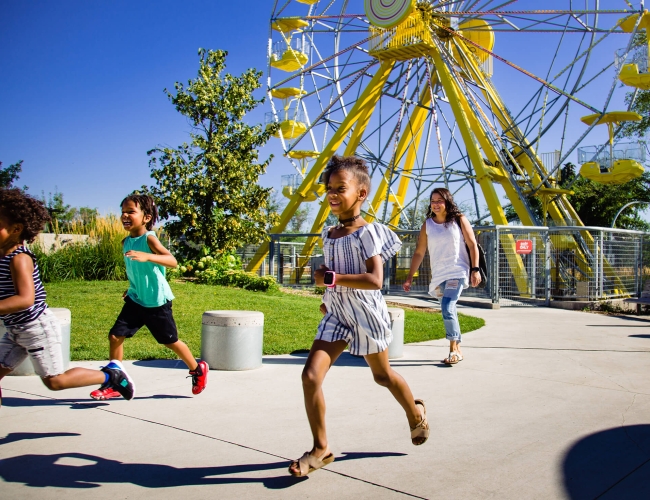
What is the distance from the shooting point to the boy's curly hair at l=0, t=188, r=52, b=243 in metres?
3.51

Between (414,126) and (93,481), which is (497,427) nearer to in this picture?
(93,481)

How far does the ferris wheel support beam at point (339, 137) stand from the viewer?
2117cm

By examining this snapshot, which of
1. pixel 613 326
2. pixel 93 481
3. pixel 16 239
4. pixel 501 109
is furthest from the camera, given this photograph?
pixel 501 109

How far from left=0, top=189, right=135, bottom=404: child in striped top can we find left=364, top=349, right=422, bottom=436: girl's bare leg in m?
1.89

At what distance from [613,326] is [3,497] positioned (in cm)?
972

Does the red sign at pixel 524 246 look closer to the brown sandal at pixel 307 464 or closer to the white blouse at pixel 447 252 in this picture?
the white blouse at pixel 447 252

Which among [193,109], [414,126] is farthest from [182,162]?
[414,126]

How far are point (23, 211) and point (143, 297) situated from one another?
137 cm

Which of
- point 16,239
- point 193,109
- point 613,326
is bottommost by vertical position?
point 613,326

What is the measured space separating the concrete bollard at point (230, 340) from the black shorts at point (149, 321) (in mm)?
1044

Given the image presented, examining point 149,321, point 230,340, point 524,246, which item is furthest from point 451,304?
point 524,246

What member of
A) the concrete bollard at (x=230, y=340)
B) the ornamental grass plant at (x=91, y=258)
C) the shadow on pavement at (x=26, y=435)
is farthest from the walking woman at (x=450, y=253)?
the ornamental grass plant at (x=91, y=258)

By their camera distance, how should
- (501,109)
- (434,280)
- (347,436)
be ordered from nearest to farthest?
(347,436)
(434,280)
(501,109)

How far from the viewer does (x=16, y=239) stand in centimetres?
355
